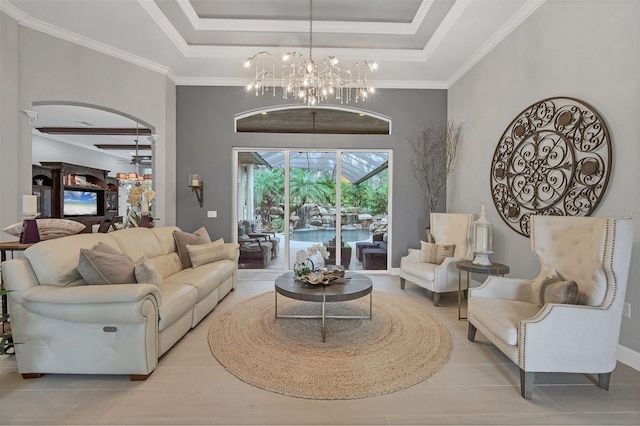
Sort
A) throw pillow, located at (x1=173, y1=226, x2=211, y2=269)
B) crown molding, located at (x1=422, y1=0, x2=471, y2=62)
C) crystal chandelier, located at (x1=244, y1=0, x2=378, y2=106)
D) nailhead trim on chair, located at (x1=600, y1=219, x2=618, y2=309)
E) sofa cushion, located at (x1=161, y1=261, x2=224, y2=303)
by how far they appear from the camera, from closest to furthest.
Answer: nailhead trim on chair, located at (x1=600, y1=219, x2=618, y2=309) < sofa cushion, located at (x1=161, y1=261, x2=224, y2=303) < crystal chandelier, located at (x1=244, y1=0, x2=378, y2=106) < crown molding, located at (x1=422, y1=0, x2=471, y2=62) < throw pillow, located at (x1=173, y1=226, x2=211, y2=269)

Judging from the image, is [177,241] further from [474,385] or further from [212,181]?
[474,385]

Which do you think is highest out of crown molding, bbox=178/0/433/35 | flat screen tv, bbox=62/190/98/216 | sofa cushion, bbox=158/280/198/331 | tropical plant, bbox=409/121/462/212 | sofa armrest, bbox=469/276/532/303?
crown molding, bbox=178/0/433/35

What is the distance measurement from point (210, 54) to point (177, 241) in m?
2.82

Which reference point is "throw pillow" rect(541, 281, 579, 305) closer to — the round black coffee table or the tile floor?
the tile floor

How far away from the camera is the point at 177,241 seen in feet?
13.4

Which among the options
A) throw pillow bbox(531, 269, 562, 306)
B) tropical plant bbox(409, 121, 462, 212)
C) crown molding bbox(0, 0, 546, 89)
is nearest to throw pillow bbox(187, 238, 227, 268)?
crown molding bbox(0, 0, 546, 89)

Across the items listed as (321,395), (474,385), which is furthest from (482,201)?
(321,395)

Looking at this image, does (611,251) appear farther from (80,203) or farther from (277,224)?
(80,203)

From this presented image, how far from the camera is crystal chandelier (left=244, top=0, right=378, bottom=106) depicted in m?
3.37

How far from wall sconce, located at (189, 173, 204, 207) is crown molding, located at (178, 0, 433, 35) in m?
2.23

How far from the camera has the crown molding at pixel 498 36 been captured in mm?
3366

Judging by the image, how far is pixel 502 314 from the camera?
7.75ft

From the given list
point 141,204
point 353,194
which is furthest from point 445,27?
point 141,204

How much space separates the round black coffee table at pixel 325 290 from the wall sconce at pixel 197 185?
8.68 ft
